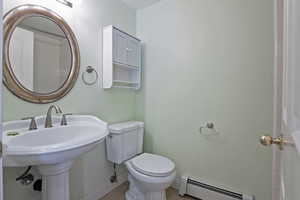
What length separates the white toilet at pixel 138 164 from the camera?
1348 millimetres

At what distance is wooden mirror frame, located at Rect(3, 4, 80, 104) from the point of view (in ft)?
3.30

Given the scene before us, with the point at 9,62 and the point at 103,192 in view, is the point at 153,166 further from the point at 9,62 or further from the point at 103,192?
the point at 9,62

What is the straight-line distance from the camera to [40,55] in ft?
3.90

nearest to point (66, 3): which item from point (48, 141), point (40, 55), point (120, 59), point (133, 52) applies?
point (40, 55)

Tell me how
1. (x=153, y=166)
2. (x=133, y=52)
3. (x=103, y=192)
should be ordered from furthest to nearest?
(x=133, y=52)
(x=103, y=192)
(x=153, y=166)

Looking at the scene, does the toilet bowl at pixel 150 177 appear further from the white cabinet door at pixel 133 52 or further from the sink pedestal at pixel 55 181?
the white cabinet door at pixel 133 52

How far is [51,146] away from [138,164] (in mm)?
893

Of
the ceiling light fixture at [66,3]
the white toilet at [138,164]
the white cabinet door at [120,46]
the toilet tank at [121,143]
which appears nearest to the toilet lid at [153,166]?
the white toilet at [138,164]

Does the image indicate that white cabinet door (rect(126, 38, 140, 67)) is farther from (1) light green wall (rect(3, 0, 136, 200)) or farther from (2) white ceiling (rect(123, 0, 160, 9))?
(2) white ceiling (rect(123, 0, 160, 9))

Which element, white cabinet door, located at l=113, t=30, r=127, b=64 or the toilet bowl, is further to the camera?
white cabinet door, located at l=113, t=30, r=127, b=64

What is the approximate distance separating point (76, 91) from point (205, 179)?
157 cm

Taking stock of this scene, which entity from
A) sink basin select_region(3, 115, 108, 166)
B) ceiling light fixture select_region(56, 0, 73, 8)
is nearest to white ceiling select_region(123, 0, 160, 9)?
ceiling light fixture select_region(56, 0, 73, 8)

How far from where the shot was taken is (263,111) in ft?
4.49

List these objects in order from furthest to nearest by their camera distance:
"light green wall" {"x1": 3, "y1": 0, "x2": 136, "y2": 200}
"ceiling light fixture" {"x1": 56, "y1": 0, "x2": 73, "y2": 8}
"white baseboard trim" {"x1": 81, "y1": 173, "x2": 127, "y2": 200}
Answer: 1. "white baseboard trim" {"x1": 81, "y1": 173, "x2": 127, "y2": 200}
2. "ceiling light fixture" {"x1": 56, "y1": 0, "x2": 73, "y2": 8}
3. "light green wall" {"x1": 3, "y1": 0, "x2": 136, "y2": 200}
